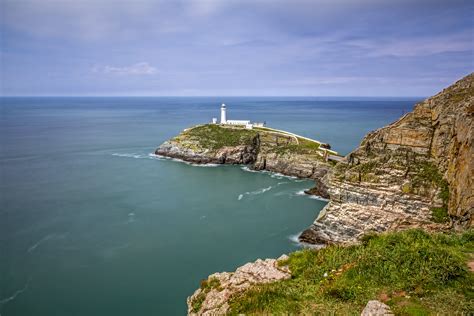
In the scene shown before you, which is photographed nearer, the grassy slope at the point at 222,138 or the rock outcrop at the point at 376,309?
the rock outcrop at the point at 376,309

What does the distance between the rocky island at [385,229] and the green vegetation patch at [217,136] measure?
7.92m

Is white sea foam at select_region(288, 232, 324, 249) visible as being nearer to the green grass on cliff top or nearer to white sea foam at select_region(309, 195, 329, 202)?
white sea foam at select_region(309, 195, 329, 202)

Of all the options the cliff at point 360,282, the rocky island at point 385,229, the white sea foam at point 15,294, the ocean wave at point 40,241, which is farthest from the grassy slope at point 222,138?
the cliff at point 360,282

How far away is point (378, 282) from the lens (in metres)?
10.7

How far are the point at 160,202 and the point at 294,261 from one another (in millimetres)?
28581

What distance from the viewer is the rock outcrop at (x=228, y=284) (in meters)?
11.2

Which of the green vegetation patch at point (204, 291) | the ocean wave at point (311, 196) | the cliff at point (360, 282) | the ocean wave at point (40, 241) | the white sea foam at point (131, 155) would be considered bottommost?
the ocean wave at point (40, 241)

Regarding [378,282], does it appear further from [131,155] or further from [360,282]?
[131,155]

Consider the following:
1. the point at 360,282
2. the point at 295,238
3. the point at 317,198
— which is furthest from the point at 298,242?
the point at 360,282

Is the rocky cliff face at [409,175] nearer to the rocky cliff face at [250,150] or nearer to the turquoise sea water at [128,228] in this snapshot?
the turquoise sea water at [128,228]

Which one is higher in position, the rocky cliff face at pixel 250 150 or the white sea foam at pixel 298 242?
the rocky cliff face at pixel 250 150

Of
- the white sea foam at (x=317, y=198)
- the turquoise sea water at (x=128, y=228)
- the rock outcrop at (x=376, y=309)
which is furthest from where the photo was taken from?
the white sea foam at (x=317, y=198)

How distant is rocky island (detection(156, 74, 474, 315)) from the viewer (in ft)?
33.3

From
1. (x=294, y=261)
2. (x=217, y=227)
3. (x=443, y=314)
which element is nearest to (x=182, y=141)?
(x=217, y=227)
